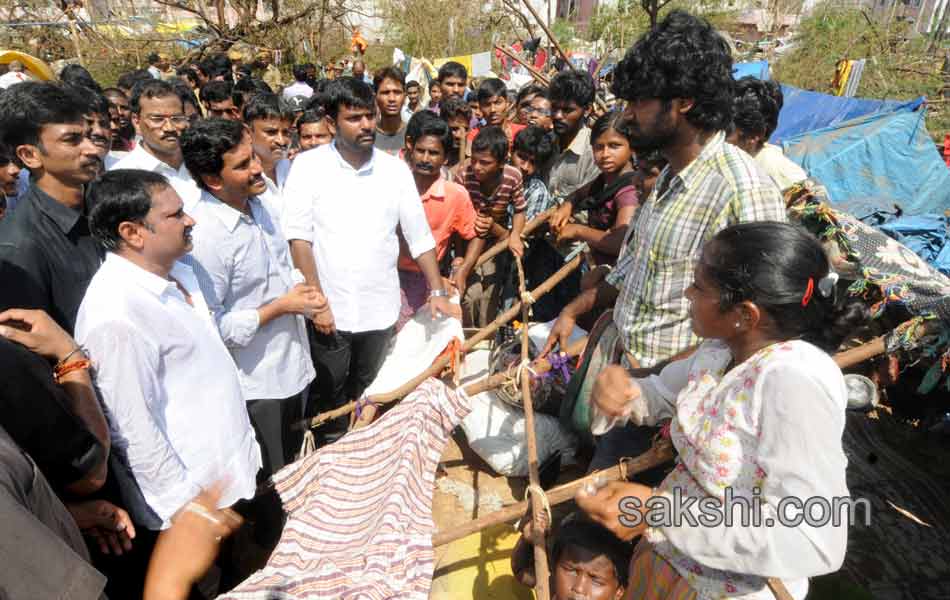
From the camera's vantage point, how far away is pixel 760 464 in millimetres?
1214

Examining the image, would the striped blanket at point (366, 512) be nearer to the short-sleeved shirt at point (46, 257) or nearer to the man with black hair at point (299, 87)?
the short-sleeved shirt at point (46, 257)

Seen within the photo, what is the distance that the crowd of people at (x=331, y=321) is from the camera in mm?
1265

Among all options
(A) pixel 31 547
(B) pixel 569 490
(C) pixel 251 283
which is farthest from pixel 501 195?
(A) pixel 31 547

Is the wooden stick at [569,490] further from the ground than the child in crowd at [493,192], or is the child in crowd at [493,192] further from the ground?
the child in crowd at [493,192]

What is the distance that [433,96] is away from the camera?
7.91m

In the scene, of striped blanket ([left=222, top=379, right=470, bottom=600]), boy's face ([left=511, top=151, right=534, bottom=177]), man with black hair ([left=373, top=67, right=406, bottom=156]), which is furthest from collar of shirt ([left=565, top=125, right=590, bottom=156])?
striped blanket ([left=222, top=379, right=470, bottom=600])

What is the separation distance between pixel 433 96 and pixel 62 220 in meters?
6.44

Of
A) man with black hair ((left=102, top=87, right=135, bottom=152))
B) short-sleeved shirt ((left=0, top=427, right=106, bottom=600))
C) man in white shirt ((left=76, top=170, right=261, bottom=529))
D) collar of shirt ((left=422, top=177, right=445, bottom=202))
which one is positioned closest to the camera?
short-sleeved shirt ((left=0, top=427, right=106, bottom=600))

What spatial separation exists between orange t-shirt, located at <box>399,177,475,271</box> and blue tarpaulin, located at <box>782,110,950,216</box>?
595 centimetres

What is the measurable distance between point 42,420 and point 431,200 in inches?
102

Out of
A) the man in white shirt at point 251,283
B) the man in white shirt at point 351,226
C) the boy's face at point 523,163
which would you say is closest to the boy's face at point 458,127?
the boy's face at point 523,163

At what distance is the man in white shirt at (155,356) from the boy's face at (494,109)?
451 centimetres

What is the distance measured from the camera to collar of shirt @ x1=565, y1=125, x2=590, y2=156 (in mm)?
4098

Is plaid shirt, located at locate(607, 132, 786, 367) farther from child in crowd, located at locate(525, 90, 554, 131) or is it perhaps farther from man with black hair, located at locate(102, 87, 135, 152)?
man with black hair, located at locate(102, 87, 135, 152)
